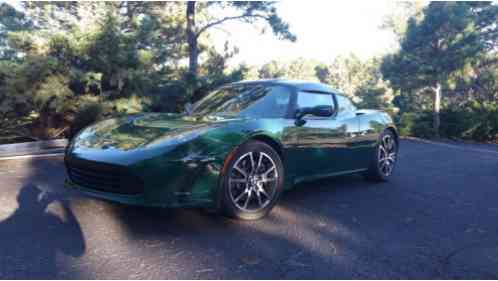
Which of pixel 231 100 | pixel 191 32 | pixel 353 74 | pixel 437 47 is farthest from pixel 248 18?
pixel 353 74

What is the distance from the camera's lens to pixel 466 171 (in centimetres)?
599

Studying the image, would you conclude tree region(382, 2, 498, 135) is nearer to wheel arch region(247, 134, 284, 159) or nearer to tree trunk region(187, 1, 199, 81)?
tree trunk region(187, 1, 199, 81)

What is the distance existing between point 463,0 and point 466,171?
12.9 meters

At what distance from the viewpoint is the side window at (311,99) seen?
395cm

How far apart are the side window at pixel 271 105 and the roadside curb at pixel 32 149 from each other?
420cm

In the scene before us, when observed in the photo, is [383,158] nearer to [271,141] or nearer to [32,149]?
[271,141]

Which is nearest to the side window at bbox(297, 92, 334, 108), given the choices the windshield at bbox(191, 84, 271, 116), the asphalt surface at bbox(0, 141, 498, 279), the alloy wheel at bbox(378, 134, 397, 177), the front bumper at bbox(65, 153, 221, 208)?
the windshield at bbox(191, 84, 271, 116)

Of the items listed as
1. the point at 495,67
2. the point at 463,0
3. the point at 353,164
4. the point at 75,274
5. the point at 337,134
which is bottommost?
the point at 75,274

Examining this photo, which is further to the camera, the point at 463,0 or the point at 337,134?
the point at 463,0

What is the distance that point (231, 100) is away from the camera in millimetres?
4027

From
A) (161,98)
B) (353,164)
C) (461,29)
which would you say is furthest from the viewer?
(461,29)

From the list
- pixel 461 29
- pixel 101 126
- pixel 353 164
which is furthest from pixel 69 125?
pixel 461 29

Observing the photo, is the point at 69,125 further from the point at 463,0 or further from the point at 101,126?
the point at 463,0

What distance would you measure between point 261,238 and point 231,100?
1695 mm
